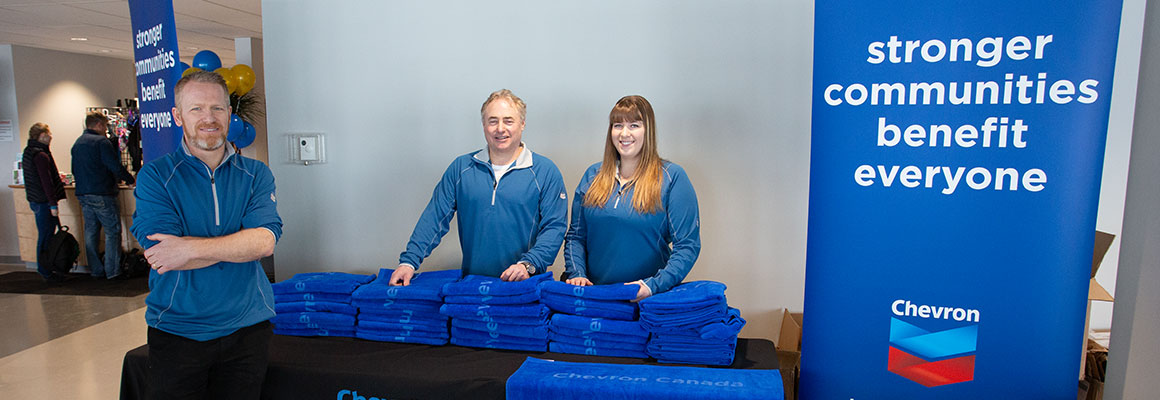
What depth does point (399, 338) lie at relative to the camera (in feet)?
6.99

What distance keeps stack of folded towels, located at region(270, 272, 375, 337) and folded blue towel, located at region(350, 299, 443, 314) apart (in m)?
0.05

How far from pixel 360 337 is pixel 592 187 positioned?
948 mm

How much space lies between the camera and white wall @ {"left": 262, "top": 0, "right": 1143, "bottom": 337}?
8.67ft

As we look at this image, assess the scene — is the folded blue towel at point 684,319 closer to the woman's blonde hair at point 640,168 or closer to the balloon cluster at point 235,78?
the woman's blonde hair at point 640,168

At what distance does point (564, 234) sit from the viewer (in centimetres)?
229

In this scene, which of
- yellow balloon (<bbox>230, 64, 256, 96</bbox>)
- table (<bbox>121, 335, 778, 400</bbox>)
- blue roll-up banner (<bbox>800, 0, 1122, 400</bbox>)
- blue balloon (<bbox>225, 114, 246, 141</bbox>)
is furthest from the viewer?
yellow balloon (<bbox>230, 64, 256, 96</bbox>)

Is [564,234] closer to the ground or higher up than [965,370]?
higher up

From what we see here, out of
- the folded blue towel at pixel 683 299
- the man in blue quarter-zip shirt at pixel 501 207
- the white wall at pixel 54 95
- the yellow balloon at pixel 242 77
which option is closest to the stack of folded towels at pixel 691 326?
the folded blue towel at pixel 683 299

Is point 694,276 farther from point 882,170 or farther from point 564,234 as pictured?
point 882,170

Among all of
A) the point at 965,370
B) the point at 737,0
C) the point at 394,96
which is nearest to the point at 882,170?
the point at 965,370

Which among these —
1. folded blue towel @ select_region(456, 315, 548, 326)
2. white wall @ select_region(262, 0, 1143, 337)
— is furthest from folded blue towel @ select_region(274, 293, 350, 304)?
white wall @ select_region(262, 0, 1143, 337)

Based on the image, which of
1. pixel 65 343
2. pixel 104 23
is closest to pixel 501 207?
pixel 65 343

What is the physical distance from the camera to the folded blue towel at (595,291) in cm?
194

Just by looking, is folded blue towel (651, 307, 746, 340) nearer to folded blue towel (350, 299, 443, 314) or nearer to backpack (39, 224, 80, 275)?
folded blue towel (350, 299, 443, 314)
